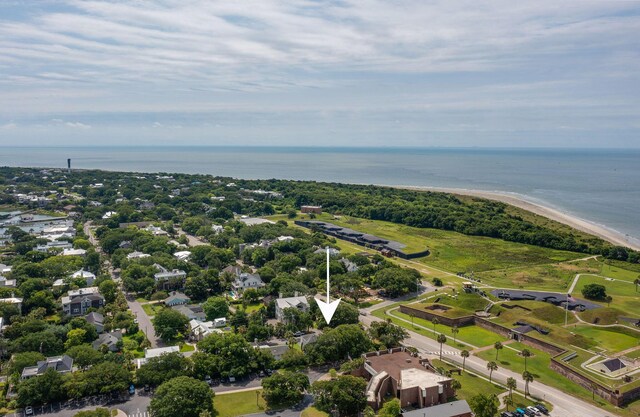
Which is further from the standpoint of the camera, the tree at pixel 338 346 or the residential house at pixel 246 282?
the residential house at pixel 246 282

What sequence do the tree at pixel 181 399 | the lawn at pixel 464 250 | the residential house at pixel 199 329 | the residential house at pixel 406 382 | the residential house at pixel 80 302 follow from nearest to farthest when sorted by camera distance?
the tree at pixel 181 399, the residential house at pixel 406 382, the residential house at pixel 199 329, the residential house at pixel 80 302, the lawn at pixel 464 250

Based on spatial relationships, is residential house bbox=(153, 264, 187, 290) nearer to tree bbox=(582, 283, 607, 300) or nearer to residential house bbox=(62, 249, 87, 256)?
residential house bbox=(62, 249, 87, 256)

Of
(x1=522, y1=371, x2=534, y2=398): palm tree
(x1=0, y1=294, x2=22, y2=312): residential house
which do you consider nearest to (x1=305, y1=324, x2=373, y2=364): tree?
(x1=522, y1=371, x2=534, y2=398): palm tree

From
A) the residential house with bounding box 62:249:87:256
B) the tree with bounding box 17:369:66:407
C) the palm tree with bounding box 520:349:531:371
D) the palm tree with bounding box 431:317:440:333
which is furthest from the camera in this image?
the residential house with bounding box 62:249:87:256

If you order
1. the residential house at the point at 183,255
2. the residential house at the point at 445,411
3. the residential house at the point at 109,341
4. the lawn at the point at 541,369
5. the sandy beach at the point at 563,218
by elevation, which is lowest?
the residential house at the point at 109,341

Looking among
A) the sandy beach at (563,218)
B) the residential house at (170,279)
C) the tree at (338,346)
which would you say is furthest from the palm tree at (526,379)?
the sandy beach at (563,218)

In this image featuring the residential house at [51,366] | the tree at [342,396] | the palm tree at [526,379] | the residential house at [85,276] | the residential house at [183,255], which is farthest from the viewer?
the residential house at [183,255]

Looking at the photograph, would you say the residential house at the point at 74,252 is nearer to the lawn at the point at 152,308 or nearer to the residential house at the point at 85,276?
the residential house at the point at 85,276

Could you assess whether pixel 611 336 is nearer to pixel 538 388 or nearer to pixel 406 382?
pixel 538 388
